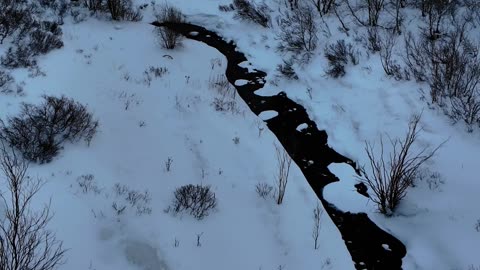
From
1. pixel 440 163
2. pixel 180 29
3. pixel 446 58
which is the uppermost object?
pixel 446 58

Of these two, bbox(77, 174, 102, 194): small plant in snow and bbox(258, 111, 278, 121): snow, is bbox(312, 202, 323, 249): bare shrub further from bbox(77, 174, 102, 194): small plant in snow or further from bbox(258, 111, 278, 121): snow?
bbox(77, 174, 102, 194): small plant in snow

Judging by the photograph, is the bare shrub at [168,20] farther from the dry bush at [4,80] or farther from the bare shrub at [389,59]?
the bare shrub at [389,59]

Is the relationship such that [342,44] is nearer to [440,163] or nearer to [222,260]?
[440,163]

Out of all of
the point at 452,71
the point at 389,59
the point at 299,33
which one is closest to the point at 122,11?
the point at 299,33

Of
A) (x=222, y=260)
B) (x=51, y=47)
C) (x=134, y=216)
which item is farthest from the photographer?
(x=51, y=47)

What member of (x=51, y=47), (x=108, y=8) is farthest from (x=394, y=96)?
(x=108, y=8)

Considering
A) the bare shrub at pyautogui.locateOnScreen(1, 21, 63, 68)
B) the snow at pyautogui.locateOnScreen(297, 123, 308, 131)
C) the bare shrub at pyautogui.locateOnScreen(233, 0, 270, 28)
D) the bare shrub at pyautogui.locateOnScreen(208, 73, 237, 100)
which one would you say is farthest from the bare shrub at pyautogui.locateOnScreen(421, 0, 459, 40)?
the bare shrub at pyautogui.locateOnScreen(1, 21, 63, 68)
